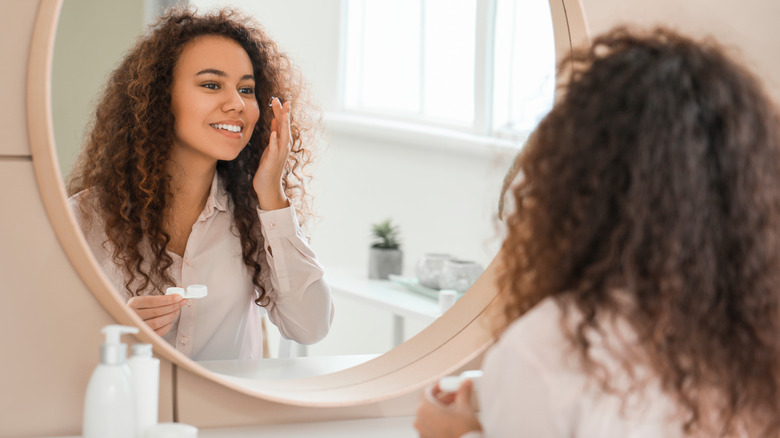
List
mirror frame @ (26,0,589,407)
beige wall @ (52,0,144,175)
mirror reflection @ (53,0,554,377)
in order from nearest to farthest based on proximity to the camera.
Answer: mirror frame @ (26,0,589,407), beige wall @ (52,0,144,175), mirror reflection @ (53,0,554,377)

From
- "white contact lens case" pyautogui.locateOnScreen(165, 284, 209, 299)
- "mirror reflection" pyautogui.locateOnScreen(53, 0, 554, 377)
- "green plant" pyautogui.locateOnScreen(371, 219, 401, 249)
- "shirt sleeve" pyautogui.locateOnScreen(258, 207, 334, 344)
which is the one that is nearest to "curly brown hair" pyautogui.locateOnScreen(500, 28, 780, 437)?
"white contact lens case" pyautogui.locateOnScreen(165, 284, 209, 299)

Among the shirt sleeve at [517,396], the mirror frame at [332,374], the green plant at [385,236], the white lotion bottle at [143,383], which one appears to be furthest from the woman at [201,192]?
the green plant at [385,236]

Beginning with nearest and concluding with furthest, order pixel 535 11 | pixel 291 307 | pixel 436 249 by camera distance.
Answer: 1. pixel 291 307
2. pixel 535 11
3. pixel 436 249

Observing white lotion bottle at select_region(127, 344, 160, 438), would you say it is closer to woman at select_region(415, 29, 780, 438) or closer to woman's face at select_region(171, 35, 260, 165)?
woman at select_region(415, 29, 780, 438)

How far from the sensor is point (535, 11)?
306 cm

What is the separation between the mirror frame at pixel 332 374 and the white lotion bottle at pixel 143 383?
0.04m

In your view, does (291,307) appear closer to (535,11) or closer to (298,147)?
(298,147)

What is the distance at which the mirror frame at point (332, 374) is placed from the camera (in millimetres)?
794

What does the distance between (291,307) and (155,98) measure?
449 mm

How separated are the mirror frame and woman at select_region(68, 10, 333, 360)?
1.14 ft

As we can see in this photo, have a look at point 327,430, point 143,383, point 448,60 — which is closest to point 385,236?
point 448,60

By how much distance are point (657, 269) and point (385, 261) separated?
2.46 m

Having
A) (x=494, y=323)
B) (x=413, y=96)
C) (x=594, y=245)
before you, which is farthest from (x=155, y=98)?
(x=413, y=96)

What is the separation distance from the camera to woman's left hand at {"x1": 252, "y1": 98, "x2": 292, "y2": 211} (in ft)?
4.26
